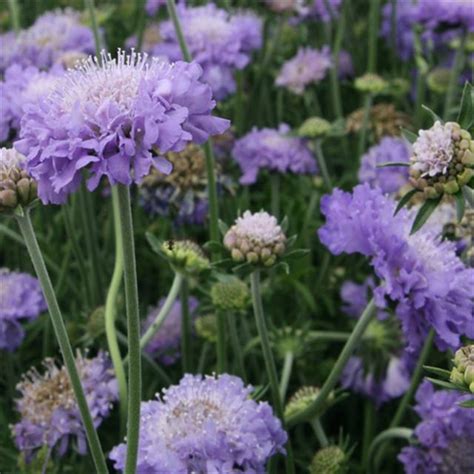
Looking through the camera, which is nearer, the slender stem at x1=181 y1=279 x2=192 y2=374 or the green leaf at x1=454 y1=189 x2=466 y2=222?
the green leaf at x1=454 y1=189 x2=466 y2=222

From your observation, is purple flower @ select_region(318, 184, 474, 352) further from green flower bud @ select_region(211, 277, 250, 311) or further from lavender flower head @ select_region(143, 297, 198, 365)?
lavender flower head @ select_region(143, 297, 198, 365)

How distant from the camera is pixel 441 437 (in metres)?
1.32

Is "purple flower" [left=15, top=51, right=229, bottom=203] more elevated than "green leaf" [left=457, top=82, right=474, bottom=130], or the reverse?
"purple flower" [left=15, top=51, right=229, bottom=203]

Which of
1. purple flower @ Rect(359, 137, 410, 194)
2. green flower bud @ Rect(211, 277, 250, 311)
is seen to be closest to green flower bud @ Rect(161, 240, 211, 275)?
green flower bud @ Rect(211, 277, 250, 311)

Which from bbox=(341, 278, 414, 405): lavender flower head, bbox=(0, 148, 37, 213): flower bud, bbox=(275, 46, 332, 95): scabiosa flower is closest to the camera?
bbox=(0, 148, 37, 213): flower bud

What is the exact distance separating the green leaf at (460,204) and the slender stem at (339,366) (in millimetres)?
173

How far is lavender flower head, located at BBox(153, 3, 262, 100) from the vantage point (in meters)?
1.87

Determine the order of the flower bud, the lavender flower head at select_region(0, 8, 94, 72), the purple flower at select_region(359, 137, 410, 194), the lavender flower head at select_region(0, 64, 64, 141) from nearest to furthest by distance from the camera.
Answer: the flower bud
the lavender flower head at select_region(0, 64, 64, 141)
the purple flower at select_region(359, 137, 410, 194)
the lavender flower head at select_region(0, 8, 94, 72)

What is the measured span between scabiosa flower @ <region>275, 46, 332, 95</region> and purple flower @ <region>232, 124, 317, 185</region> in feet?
0.82

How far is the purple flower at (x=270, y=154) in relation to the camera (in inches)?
70.1

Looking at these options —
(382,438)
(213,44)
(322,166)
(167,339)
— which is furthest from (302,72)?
(382,438)

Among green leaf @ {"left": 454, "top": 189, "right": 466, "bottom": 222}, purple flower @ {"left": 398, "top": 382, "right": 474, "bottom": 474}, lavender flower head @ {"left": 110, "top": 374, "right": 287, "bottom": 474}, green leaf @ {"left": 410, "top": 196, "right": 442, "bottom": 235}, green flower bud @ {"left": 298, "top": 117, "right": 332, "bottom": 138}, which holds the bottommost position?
purple flower @ {"left": 398, "top": 382, "right": 474, "bottom": 474}

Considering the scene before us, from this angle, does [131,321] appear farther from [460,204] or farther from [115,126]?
[460,204]

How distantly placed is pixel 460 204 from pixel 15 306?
0.74m
